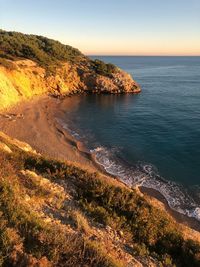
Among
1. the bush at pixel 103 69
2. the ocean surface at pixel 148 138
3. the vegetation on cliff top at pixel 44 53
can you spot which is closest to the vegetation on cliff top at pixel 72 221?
the ocean surface at pixel 148 138

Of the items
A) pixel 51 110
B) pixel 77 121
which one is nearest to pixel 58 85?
pixel 51 110

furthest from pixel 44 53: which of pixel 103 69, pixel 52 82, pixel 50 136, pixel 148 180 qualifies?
pixel 148 180

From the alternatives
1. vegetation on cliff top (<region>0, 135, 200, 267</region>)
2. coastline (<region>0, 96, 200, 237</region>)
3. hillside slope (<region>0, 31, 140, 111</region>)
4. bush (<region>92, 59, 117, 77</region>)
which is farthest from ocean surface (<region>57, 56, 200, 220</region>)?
vegetation on cliff top (<region>0, 135, 200, 267</region>)

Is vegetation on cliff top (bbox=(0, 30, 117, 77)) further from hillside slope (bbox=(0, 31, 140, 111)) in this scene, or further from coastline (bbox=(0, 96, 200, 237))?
coastline (bbox=(0, 96, 200, 237))

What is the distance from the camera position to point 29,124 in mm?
37250

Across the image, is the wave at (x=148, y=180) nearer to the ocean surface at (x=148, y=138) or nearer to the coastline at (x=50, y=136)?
the ocean surface at (x=148, y=138)

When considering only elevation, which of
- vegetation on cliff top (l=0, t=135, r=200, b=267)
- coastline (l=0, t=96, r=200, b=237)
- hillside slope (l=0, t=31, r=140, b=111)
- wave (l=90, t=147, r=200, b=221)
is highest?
hillside slope (l=0, t=31, r=140, b=111)

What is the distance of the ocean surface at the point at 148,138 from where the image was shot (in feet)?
79.7

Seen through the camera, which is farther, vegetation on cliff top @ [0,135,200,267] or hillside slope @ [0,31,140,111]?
hillside slope @ [0,31,140,111]

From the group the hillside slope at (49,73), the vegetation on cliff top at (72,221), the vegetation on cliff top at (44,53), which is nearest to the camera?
the vegetation on cliff top at (72,221)

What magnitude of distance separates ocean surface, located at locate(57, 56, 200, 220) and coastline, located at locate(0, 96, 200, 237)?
0.91m

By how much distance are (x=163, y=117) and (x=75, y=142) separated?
743 inches

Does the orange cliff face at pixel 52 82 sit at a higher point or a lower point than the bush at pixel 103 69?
lower

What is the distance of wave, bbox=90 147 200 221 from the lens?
69.3 ft
